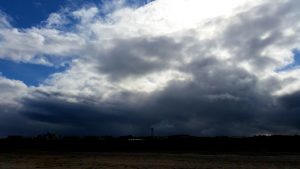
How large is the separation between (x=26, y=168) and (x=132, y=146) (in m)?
32.1

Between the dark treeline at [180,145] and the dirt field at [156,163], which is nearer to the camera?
the dirt field at [156,163]

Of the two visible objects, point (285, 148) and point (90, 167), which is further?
point (285, 148)

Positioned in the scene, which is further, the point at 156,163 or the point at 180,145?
the point at 180,145

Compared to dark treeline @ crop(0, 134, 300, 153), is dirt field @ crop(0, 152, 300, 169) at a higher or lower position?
lower

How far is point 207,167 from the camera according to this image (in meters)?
33.8

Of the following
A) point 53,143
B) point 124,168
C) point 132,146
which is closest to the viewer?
point 124,168

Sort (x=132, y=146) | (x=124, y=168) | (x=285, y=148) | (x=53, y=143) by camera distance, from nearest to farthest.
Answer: (x=124, y=168) → (x=285, y=148) → (x=132, y=146) → (x=53, y=143)

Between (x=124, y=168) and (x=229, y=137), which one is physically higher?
(x=229, y=137)

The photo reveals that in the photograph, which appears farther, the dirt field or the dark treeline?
the dark treeline

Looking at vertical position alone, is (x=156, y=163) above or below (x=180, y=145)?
below

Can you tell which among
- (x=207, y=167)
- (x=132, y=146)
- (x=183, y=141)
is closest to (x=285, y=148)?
(x=183, y=141)

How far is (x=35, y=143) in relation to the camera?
72875 millimetres

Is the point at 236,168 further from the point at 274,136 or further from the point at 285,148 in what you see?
the point at 274,136

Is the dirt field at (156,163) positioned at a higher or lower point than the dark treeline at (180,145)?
lower
